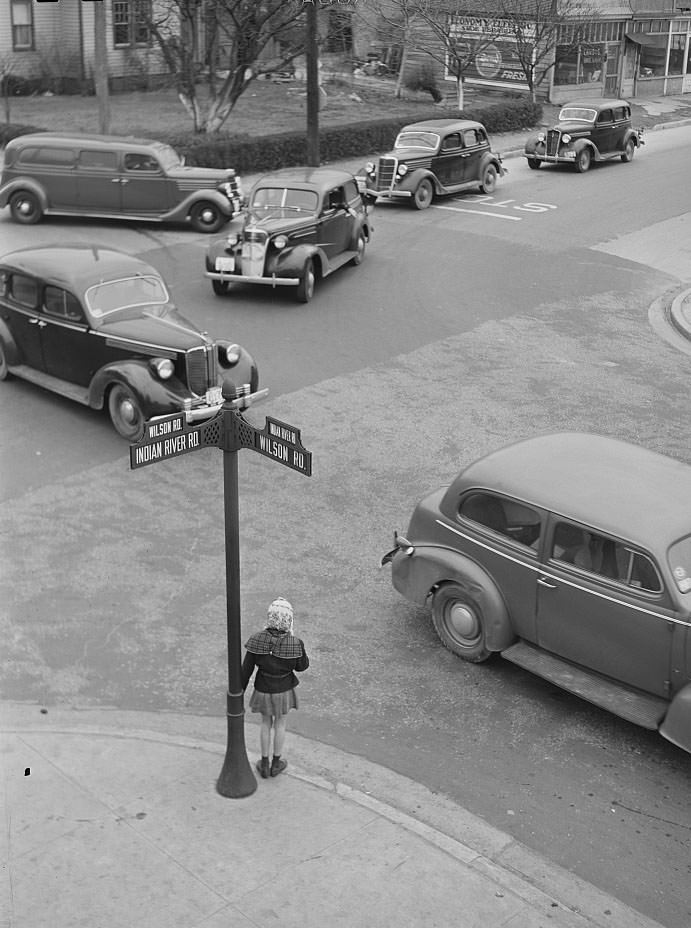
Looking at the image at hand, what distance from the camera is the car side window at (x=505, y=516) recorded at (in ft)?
28.2

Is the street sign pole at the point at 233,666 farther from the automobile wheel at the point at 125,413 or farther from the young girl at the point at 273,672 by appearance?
the automobile wheel at the point at 125,413

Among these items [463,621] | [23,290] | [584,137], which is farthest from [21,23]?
[463,621]

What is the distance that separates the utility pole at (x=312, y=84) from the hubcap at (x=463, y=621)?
65.1 feet

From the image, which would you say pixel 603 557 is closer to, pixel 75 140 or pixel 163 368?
pixel 163 368

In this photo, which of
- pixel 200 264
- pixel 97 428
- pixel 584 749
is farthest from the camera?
pixel 200 264

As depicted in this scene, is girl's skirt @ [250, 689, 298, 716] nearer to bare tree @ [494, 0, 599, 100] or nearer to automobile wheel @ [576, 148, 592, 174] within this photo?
automobile wheel @ [576, 148, 592, 174]

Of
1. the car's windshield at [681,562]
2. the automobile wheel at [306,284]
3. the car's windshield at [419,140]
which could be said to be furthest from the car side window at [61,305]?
the car's windshield at [419,140]

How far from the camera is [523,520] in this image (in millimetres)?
8672

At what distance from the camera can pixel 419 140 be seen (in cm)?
2550

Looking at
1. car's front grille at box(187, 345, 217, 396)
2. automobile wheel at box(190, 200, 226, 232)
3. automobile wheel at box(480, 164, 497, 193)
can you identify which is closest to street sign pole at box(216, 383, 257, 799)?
car's front grille at box(187, 345, 217, 396)

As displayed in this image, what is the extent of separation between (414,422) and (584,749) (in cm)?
637

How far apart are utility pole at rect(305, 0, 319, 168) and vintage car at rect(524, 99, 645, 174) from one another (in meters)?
5.71

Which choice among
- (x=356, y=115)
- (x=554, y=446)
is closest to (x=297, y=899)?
(x=554, y=446)

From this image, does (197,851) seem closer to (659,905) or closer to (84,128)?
(659,905)
